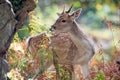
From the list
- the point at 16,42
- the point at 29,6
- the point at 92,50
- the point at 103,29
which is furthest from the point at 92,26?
the point at 29,6

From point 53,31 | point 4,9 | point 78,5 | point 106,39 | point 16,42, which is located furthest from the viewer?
point 106,39

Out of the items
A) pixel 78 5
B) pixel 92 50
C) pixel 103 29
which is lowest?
pixel 103 29

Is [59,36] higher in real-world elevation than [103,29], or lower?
higher

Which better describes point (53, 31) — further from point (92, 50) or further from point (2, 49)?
point (2, 49)

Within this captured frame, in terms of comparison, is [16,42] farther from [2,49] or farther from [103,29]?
[103,29]

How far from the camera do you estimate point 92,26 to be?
19188mm

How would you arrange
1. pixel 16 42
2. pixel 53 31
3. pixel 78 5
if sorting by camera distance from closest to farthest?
pixel 16 42 → pixel 53 31 → pixel 78 5

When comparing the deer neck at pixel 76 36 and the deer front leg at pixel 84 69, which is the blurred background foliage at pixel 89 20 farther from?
the deer neck at pixel 76 36

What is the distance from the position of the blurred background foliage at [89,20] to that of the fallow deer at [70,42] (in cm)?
19

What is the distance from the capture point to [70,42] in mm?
8477

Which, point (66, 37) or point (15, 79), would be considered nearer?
point (15, 79)

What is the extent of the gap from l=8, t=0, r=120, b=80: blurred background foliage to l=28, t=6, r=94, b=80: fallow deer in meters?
0.19

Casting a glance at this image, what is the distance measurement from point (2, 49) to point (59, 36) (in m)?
2.63

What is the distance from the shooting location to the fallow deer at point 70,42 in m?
8.22
